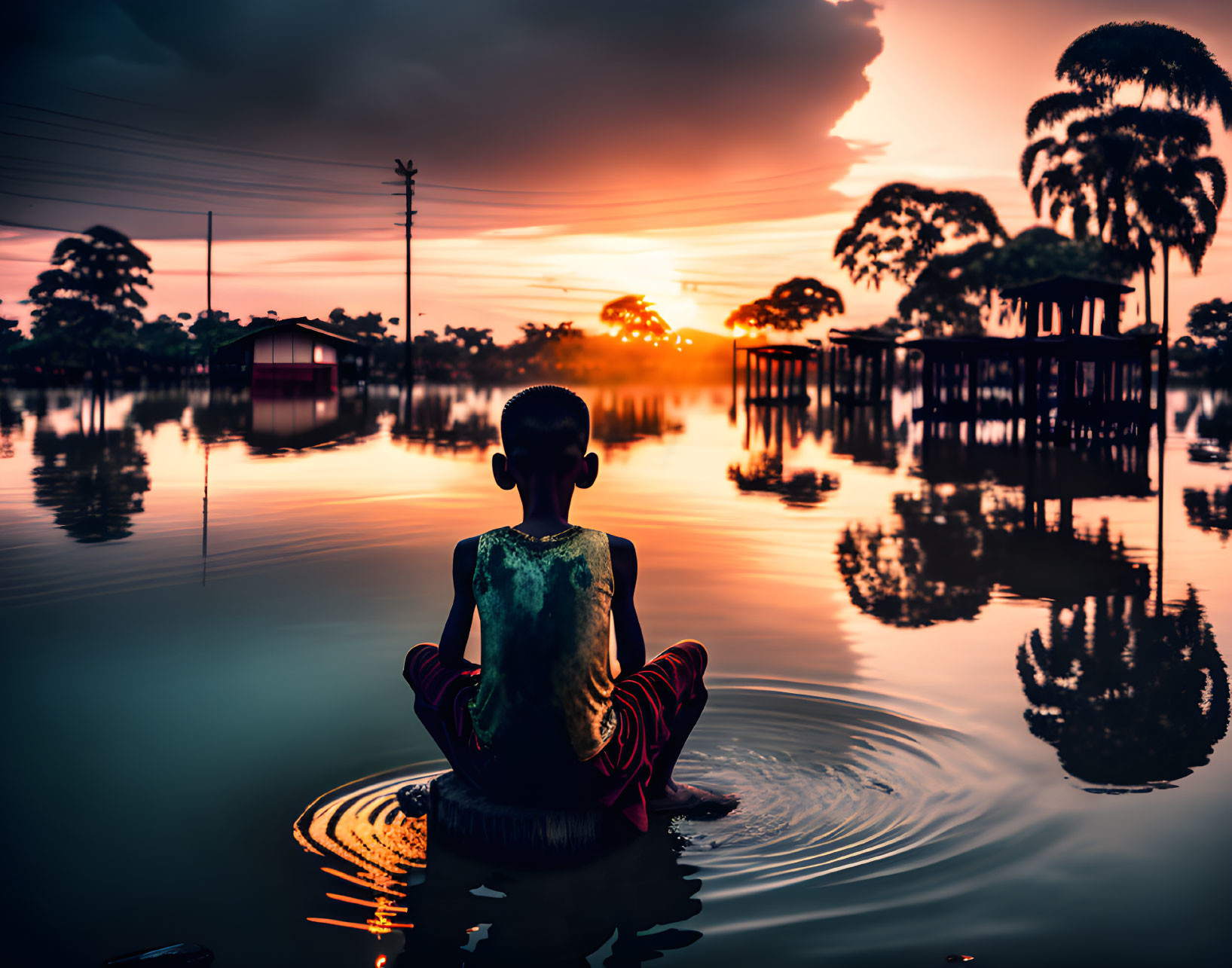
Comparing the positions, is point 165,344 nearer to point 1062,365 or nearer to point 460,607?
point 1062,365

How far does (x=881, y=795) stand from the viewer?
5.22 metres

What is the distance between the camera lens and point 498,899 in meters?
4.12

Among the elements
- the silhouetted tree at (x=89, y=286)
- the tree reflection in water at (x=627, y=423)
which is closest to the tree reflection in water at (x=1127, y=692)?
the tree reflection in water at (x=627, y=423)

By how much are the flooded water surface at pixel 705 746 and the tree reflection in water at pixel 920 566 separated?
72 mm

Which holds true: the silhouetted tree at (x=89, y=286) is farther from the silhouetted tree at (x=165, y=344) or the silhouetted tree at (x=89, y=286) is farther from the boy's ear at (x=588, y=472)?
the boy's ear at (x=588, y=472)

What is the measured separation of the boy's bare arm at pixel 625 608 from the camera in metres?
4.20

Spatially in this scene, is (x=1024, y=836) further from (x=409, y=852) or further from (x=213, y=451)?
(x=213, y=451)

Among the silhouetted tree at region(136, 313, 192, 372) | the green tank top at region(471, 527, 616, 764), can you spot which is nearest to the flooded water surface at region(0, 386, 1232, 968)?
the green tank top at region(471, 527, 616, 764)

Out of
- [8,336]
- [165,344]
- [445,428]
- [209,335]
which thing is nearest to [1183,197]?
[445,428]

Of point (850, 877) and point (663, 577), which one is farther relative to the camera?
point (663, 577)

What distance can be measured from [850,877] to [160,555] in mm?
9166

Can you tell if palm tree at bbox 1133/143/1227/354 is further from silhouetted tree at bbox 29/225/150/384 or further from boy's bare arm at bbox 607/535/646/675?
silhouetted tree at bbox 29/225/150/384

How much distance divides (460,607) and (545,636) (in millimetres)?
380

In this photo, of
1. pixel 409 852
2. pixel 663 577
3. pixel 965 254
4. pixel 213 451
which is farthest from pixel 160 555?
pixel 965 254
